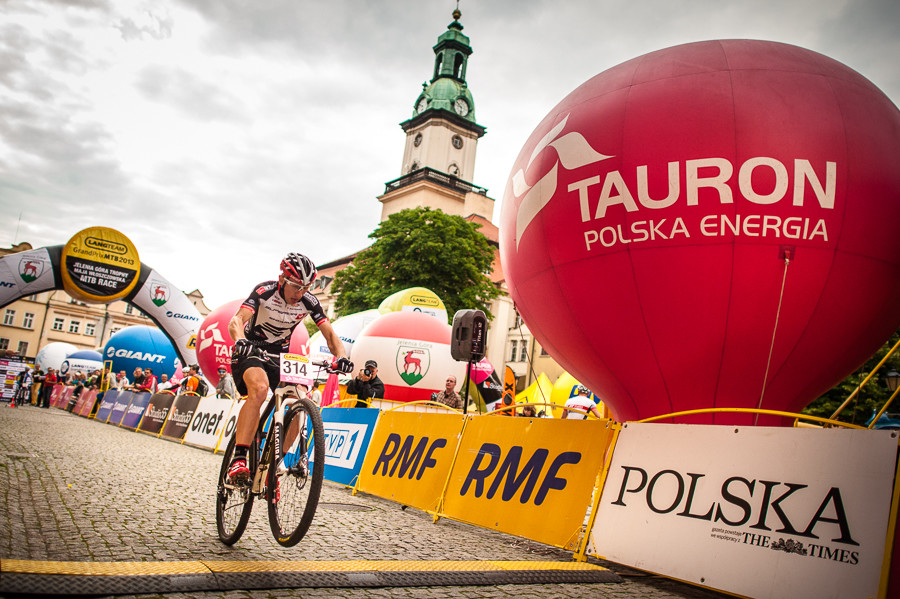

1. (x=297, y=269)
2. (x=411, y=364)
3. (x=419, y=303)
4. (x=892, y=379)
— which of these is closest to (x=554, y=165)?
(x=297, y=269)

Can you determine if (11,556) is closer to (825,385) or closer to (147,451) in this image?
(825,385)

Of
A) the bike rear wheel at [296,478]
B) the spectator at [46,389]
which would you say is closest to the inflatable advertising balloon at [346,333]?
the spectator at [46,389]

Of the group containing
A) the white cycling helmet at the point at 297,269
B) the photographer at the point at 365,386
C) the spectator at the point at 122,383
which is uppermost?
the white cycling helmet at the point at 297,269

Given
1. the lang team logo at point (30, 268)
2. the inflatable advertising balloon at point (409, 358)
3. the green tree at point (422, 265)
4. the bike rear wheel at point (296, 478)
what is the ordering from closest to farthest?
the bike rear wheel at point (296, 478), the inflatable advertising balloon at point (409, 358), the lang team logo at point (30, 268), the green tree at point (422, 265)

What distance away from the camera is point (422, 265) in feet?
133

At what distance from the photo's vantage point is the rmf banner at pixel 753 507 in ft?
12.3

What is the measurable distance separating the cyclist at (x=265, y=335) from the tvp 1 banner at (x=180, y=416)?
1128 cm

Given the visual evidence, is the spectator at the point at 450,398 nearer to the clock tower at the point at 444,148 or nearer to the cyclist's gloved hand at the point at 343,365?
the cyclist's gloved hand at the point at 343,365

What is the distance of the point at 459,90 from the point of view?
67.1m

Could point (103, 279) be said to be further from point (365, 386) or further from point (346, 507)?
point (346, 507)

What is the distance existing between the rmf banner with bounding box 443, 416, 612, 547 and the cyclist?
2047 mm

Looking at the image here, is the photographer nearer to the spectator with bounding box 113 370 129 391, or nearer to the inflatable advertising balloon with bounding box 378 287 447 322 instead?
the inflatable advertising balloon with bounding box 378 287 447 322

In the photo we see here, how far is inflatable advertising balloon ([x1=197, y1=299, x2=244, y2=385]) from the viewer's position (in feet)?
67.1

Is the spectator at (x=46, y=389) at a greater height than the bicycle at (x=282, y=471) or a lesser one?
lesser
